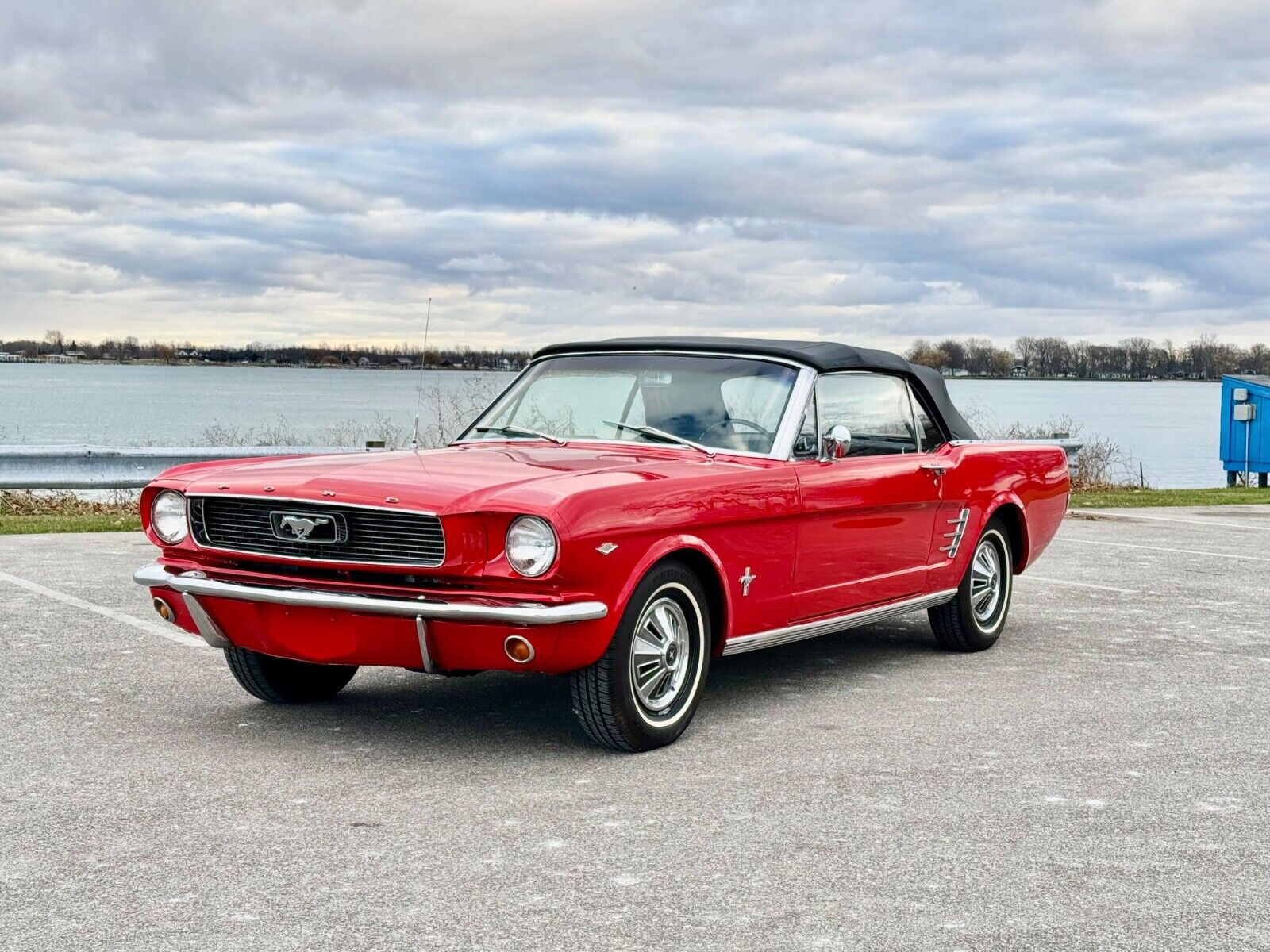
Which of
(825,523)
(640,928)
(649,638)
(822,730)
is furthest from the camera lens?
(825,523)

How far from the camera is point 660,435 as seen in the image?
21.3 feet

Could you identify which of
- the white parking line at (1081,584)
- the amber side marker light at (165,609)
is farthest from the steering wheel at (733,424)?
the white parking line at (1081,584)

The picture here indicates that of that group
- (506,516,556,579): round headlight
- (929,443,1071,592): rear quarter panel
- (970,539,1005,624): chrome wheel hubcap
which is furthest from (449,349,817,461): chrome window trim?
(970,539,1005,624): chrome wheel hubcap

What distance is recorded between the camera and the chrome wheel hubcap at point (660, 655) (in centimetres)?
548

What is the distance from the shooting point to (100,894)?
3.92 metres

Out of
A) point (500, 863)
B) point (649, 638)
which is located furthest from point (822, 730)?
point (500, 863)

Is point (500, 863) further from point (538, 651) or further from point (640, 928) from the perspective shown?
point (538, 651)

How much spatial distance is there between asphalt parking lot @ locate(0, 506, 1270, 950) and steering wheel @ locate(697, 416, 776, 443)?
1146 mm

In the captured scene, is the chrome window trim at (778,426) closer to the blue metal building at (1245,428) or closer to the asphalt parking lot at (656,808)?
the asphalt parking lot at (656,808)

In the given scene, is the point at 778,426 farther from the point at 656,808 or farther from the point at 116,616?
the point at 116,616

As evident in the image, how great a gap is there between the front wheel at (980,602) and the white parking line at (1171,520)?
8.33 m

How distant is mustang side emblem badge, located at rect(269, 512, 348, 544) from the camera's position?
17.5ft

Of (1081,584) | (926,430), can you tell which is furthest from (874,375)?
(1081,584)

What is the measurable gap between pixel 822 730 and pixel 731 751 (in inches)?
20.5
